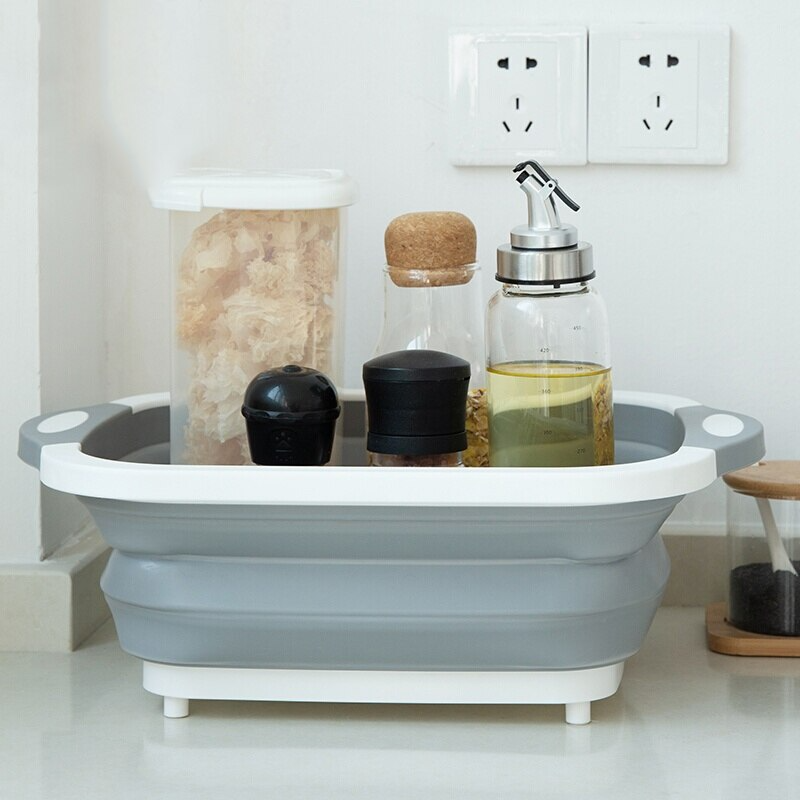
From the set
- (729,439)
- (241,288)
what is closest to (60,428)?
(241,288)

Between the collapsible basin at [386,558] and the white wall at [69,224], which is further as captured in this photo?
the white wall at [69,224]

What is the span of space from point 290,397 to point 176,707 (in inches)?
7.0

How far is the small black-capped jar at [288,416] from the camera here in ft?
1.93

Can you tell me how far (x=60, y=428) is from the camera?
0.63 m

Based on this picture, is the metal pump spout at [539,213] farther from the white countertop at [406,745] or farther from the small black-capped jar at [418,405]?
the white countertop at [406,745]

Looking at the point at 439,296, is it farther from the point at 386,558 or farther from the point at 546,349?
the point at 386,558

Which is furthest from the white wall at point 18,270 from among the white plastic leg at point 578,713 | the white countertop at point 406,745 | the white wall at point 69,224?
the white plastic leg at point 578,713

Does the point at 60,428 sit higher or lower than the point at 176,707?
higher

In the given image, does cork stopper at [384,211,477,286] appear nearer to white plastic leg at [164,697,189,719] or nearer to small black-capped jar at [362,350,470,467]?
small black-capped jar at [362,350,470,467]

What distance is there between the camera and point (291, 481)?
0.53m

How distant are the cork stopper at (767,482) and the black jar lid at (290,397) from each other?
26 cm

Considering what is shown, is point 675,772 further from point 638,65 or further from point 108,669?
point 638,65

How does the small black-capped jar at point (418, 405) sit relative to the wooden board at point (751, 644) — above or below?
above

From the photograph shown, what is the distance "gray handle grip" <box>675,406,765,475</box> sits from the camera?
0.58 metres
